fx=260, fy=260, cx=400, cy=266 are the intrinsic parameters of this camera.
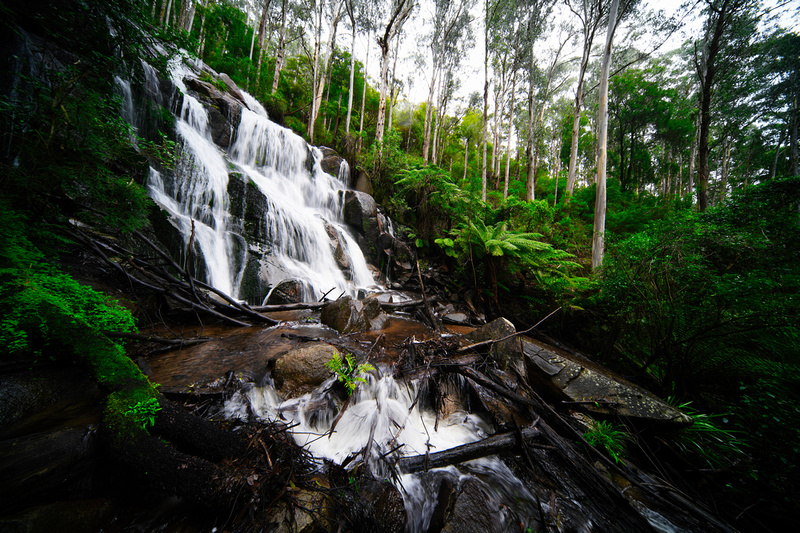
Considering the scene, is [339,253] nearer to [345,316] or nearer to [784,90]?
[345,316]

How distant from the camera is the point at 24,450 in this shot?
1.51 m

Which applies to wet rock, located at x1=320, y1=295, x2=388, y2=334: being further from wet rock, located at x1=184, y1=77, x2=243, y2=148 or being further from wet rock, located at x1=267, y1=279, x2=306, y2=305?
wet rock, located at x1=184, y1=77, x2=243, y2=148

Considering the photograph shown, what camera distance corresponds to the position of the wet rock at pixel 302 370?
9.86ft

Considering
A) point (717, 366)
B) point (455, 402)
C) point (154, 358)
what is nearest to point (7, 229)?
point (154, 358)

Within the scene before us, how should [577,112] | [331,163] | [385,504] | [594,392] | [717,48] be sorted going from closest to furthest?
[385,504] → [594,392] → [717,48] → [331,163] → [577,112]

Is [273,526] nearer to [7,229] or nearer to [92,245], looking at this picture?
[7,229]

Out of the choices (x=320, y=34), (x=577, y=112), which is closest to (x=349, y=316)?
(x=577, y=112)

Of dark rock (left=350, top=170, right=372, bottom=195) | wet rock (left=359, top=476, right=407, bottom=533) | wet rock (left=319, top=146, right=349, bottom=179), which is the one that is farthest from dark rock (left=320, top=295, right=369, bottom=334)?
wet rock (left=319, top=146, right=349, bottom=179)

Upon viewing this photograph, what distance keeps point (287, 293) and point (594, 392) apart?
5.79 m

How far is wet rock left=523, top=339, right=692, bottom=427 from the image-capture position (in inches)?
108

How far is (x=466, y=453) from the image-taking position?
2.31 m

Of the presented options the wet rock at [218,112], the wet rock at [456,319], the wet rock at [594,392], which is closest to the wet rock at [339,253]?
the wet rock at [456,319]

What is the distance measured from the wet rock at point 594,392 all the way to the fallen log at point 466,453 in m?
0.93

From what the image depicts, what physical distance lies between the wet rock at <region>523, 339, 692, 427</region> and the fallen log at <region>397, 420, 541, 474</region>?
36.5 inches
